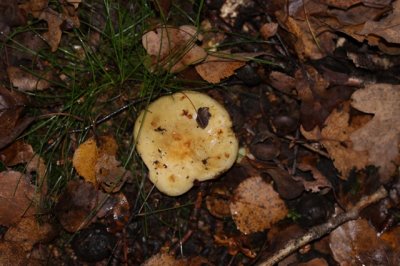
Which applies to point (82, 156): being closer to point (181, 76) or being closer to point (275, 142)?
point (181, 76)

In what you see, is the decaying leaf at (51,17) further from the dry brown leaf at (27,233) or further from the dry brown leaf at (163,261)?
the dry brown leaf at (163,261)

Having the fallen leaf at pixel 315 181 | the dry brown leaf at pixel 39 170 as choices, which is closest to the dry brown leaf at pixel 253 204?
the fallen leaf at pixel 315 181

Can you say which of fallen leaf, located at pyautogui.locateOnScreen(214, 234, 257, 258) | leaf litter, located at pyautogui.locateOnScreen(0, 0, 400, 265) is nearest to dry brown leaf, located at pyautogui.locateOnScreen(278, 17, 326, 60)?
leaf litter, located at pyautogui.locateOnScreen(0, 0, 400, 265)

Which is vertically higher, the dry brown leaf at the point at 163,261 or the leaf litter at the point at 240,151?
the leaf litter at the point at 240,151

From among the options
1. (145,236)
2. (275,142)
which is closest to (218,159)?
(275,142)

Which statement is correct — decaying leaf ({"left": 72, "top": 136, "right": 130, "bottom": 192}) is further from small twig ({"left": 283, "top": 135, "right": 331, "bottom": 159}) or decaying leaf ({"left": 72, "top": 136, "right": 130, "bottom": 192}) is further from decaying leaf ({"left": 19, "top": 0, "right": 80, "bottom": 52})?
small twig ({"left": 283, "top": 135, "right": 331, "bottom": 159})

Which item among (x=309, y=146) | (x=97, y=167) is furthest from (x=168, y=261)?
(x=309, y=146)
